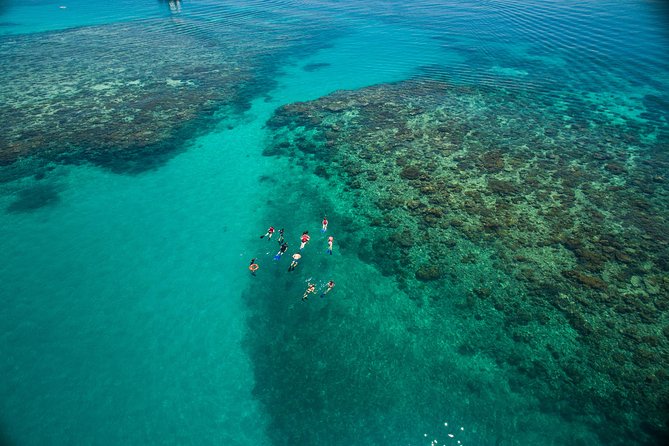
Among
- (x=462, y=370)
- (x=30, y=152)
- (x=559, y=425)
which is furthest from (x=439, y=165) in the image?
(x=30, y=152)

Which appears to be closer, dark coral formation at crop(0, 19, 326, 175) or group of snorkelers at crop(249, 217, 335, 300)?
group of snorkelers at crop(249, 217, 335, 300)

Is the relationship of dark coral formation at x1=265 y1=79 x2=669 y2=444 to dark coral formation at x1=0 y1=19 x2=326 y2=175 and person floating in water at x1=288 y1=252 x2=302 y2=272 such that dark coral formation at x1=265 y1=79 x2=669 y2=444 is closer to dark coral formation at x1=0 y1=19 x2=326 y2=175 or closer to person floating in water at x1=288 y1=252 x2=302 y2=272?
person floating in water at x1=288 y1=252 x2=302 y2=272

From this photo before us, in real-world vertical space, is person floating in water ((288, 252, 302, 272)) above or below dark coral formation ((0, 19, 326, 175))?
below

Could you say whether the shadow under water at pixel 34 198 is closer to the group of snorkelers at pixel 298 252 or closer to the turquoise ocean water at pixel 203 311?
the turquoise ocean water at pixel 203 311

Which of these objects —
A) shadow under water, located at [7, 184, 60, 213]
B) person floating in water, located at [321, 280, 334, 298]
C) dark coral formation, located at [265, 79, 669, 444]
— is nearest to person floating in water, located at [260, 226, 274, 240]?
person floating in water, located at [321, 280, 334, 298]

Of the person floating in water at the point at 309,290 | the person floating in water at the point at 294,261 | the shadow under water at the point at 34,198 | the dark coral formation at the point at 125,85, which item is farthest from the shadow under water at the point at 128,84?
the person floating in water at the point at 309,290

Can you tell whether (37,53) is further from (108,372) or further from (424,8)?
(424,8)

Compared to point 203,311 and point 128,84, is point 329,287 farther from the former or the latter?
point 128,84
